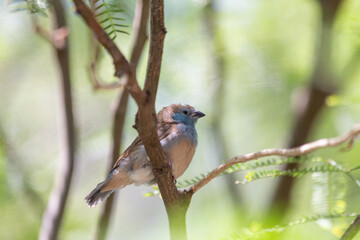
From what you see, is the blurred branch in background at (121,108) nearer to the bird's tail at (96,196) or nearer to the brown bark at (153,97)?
the bird's tail at (96,196)

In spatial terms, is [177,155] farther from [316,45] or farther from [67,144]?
[316,45]

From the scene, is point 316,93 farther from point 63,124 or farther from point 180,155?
point 63,124

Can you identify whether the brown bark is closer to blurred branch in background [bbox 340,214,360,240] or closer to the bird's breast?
blurred branch in background [bbox 340,214,360,240]

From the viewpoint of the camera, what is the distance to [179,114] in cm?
539

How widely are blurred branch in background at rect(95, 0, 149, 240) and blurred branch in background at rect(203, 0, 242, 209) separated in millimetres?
1695

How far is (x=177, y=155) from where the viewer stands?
473 cm

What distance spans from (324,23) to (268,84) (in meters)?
0.99

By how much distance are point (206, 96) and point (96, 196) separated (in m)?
2.28

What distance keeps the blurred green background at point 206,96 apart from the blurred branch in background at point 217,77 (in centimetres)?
2

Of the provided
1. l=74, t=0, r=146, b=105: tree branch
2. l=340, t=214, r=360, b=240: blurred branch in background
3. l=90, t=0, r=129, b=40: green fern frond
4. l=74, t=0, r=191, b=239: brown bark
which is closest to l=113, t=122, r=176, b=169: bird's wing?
l=74, t=0, r=191, b=239: brown bark

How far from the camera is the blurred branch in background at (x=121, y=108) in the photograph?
14.8 ft

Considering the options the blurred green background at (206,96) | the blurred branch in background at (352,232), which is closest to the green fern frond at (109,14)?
the blurred branch in background at (352,232)

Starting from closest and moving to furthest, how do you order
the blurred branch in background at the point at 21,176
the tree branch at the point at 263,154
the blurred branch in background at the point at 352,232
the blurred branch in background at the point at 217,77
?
the blurred branch in background at the point at 352,232 → the tree branch at the point at 263,154 → the blurred branch in background at the point at 21,176 → the blurred branch in background at the point at 217,77

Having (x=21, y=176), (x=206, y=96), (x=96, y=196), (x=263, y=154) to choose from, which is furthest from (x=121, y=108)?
(x=263, y=154)
